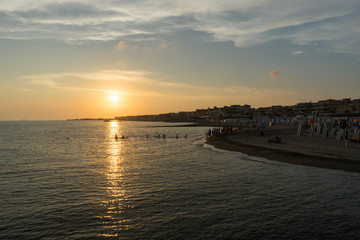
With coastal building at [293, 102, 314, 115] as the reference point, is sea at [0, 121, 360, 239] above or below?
below

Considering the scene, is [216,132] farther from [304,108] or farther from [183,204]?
[304,108]

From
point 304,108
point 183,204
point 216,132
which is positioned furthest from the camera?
point 304,108

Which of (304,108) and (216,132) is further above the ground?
(304,108)

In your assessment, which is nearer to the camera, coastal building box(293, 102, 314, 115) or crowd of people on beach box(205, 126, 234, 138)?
crowd of people on beach box(205, 126, 234, 138)

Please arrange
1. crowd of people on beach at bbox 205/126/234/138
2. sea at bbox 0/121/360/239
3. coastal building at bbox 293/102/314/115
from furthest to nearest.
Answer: coastal building at bbox 293/102/314/115, crowd of people on beach at bbox 205/126/234/138, sea at bbox 0/121/360/239

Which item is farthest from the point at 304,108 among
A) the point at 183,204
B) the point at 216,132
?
the point at 183,204

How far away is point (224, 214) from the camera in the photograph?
41.8ft

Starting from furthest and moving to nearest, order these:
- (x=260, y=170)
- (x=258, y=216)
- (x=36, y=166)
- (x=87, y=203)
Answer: (x=36, y=166) < (x=260, y=170) < (x=87, y=203) < (x=258, y=216)

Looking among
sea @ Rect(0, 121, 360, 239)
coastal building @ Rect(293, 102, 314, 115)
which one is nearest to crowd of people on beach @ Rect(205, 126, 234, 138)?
A: sea @ Rect(0, 121, 360, 239)

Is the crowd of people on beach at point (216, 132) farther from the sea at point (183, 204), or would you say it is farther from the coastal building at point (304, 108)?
the coastal building at point (304, 108)

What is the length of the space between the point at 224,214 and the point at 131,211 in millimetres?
5031

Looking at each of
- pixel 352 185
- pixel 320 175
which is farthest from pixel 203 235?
pixel 320 175

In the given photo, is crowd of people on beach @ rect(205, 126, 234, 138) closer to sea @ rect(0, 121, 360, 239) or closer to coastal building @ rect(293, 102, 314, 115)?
sea @ rect(0, 121, 360, 239)

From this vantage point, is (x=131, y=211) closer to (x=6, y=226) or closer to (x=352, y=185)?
(x=6, y=226)
